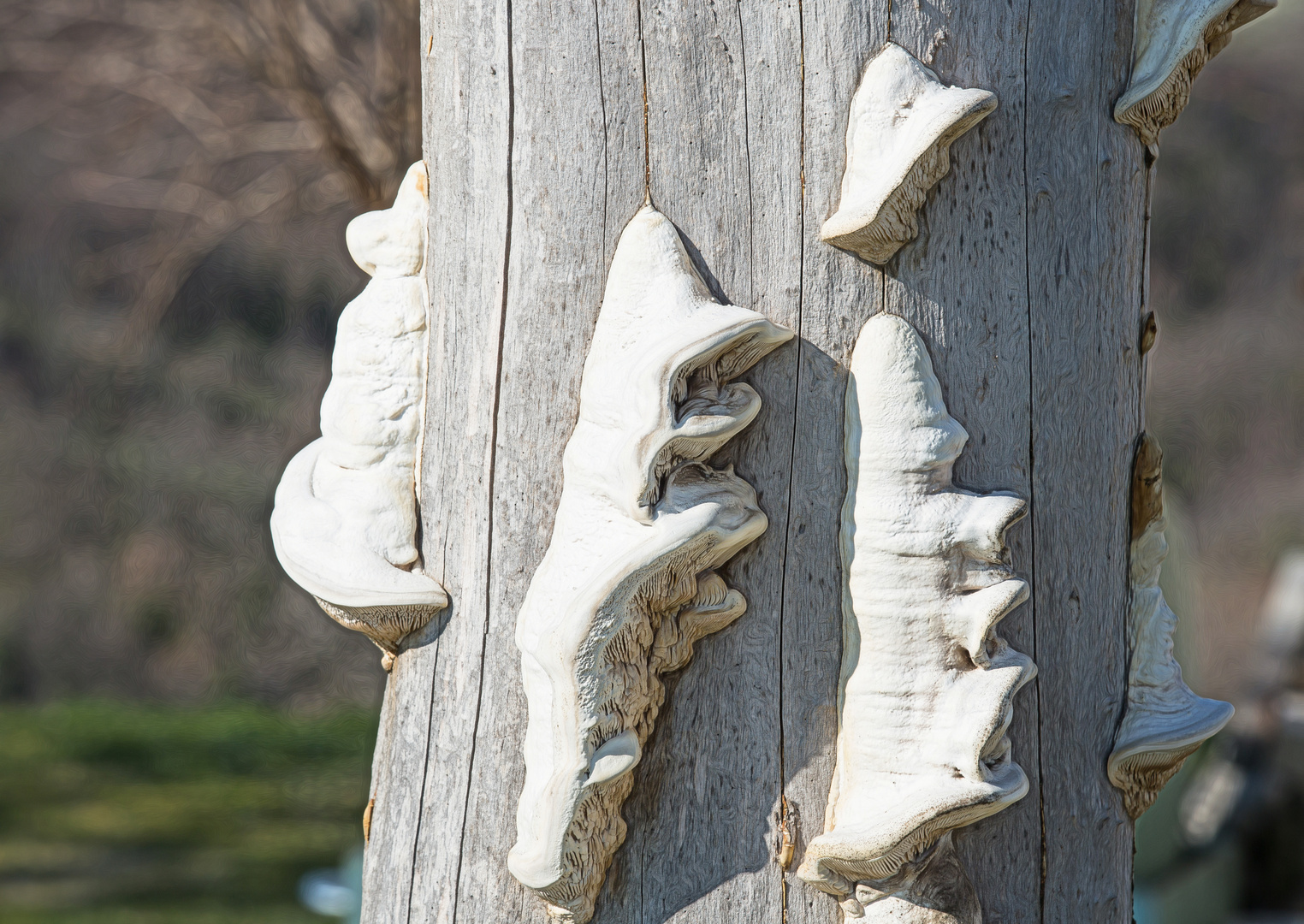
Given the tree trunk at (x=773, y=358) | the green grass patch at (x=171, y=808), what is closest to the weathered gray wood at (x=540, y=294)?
the tree trunk at (x=773, y=358)

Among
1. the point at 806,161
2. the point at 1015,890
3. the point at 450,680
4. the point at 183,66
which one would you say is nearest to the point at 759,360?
the point at 806,161

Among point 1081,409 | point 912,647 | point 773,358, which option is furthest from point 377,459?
point 1081,409

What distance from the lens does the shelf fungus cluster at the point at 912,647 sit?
3.96 ft

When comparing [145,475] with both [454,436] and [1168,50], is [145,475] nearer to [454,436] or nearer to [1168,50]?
[454,436]

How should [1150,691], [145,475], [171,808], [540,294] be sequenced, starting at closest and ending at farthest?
[540,294] → [1150,691] → [171,808] → [145,475]

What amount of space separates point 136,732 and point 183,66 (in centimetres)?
344

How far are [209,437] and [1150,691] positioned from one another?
5892 millimetres

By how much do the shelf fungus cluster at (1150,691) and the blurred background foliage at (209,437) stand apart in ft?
14.1

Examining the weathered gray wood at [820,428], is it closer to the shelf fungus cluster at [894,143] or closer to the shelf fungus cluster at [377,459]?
the shelf fungus cluster at [894,143]

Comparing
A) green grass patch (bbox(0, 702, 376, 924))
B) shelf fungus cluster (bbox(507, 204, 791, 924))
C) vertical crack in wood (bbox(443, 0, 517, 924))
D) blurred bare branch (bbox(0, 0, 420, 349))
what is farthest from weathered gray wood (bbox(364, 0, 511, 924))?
green grass patch (bbox(0, 702, 376, 924))

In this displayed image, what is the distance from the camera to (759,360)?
1254mm

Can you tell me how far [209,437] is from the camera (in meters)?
6.40

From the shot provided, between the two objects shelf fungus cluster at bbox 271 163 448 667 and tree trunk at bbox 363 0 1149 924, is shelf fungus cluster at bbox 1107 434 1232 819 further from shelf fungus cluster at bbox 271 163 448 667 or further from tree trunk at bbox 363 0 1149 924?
shelf fungus cluster at bbox 271 163 448 667

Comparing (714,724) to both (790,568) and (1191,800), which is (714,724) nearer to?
(790,568)
